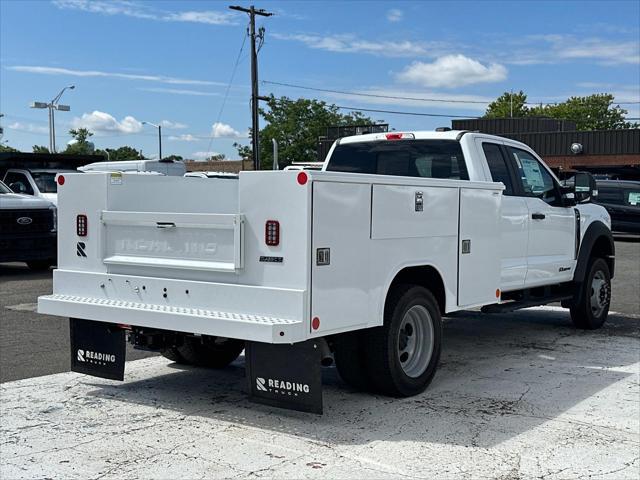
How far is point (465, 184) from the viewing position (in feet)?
21.6

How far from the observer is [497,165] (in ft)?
26.3

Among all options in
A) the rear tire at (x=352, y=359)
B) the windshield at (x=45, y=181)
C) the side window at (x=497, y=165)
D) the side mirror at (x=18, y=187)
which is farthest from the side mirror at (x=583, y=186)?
the side mirror at (x=18, y=187)

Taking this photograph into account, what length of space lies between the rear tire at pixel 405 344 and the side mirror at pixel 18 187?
1336 cm

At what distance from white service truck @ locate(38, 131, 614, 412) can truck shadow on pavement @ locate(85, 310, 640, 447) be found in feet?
0.84

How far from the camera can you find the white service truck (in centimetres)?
523

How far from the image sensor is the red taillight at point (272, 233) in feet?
17.1

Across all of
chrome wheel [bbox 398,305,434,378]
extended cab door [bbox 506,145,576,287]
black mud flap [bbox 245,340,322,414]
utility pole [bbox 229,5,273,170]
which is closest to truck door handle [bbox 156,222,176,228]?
black mud flap [bbox 245,340,322,414]

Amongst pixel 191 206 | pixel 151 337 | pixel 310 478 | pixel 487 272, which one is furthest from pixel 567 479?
pixel 191 206

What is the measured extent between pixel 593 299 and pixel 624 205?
1662 cm

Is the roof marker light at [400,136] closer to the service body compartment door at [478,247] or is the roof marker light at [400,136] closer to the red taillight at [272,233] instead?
the service body compartment door at [478,247]

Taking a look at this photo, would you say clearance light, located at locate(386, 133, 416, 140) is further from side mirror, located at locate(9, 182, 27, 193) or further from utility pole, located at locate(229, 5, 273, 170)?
utility pole, located at locate(229, 5, 273, 170)

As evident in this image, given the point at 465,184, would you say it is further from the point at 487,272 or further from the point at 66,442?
the point at 66,442

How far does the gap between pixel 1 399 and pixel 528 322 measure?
21.9 ft

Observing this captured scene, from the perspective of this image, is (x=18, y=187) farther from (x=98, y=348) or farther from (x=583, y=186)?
(x=583, y=186)
